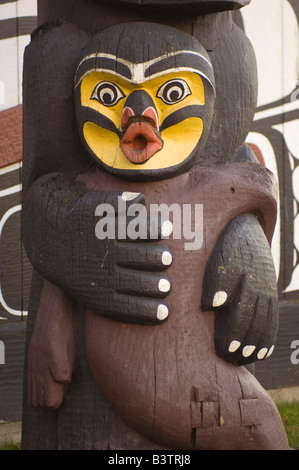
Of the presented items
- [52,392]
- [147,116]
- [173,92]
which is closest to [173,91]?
[173,92]

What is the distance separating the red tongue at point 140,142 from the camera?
1.94 meters

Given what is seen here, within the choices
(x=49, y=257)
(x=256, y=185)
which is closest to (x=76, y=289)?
(x=49, y=257)

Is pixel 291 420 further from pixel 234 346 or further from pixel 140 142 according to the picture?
pixel 140 142

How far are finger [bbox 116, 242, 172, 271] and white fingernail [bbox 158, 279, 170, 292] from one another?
0.04m

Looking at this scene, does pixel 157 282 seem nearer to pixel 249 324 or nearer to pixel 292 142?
pixel 249 324

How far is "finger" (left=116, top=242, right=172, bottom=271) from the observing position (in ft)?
6.35

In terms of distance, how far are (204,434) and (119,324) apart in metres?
0.38

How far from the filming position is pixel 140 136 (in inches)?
77.6

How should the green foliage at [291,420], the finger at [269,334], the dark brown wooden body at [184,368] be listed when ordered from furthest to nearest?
the green foliage at [291,420] < the finger at [269,334] < the dark brown wooden body at [184,368]

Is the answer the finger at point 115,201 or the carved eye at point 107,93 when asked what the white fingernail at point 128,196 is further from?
the carved eye at point 107,93

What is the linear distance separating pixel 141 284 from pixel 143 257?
0.25ft

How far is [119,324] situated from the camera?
196 centimetres

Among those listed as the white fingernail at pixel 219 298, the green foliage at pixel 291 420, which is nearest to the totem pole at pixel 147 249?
the white fingernail at pixel 219 298

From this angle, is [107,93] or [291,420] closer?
[107,93]
